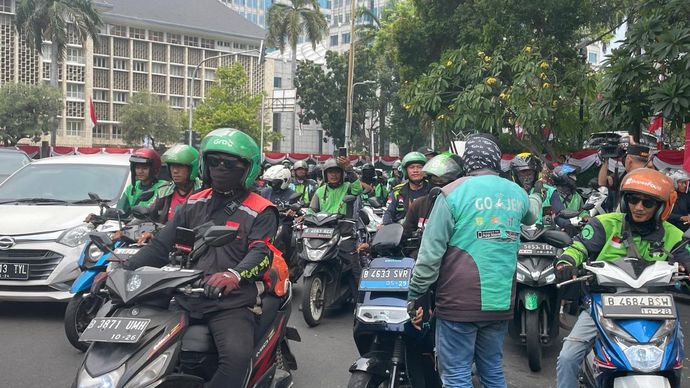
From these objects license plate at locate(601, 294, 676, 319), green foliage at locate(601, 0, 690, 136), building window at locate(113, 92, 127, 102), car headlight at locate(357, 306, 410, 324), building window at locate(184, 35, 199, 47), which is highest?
building window at locate(184, 35, 199, 47)

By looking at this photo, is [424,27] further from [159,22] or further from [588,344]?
[159,22]

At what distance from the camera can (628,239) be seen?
4.57 meters

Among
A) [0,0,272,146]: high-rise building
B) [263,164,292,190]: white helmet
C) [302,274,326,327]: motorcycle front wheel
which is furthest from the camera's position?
[0,0,272,146]: high-rise building

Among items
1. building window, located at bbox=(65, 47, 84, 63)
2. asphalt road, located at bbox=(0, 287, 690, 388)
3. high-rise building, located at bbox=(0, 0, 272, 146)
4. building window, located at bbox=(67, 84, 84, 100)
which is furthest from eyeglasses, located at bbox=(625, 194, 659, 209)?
building window, located at bbox=(67, 84, 84, 100)

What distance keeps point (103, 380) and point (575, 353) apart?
8.87ft

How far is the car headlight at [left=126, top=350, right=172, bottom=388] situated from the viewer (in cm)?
340

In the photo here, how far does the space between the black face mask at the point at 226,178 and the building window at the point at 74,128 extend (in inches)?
2984

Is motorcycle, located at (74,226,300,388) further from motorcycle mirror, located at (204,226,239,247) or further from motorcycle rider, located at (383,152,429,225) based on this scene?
motorcycle rider, located at (383,152,429,225)

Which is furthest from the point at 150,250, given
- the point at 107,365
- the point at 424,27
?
the point at 424,27

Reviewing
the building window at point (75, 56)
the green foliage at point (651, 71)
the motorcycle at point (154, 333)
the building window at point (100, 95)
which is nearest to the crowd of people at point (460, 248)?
the motorcycle at point (154, 333)

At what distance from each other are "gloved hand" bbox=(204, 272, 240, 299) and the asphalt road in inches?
103

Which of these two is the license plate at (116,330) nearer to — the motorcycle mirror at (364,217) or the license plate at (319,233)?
the license plate at (319,233)

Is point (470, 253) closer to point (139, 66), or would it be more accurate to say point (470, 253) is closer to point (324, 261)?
point (324, 261)

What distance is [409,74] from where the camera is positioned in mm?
24141
